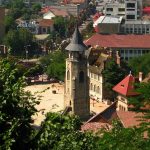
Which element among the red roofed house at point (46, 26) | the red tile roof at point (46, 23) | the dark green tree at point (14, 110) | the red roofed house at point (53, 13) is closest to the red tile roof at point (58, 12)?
the red roofed house at point (53, 13)

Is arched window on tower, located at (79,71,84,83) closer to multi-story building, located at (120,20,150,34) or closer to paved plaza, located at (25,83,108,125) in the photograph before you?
paved plaza, located at (25,83,108,125)

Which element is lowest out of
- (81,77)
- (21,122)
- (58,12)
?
(58,12)

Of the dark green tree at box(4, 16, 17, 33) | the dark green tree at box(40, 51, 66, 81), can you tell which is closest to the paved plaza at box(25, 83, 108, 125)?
the dark green tree at box(40, 51, 66, 81)

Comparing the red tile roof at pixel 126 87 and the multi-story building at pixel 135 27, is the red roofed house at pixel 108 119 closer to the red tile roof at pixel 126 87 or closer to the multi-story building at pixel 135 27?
the red tile roof at pixel 126 87

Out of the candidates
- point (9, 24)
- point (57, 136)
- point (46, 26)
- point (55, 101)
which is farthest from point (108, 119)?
point (46, 26)

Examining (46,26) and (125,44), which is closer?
(125,44)

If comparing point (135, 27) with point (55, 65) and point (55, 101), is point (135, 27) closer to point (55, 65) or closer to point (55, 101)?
point (55, 65)

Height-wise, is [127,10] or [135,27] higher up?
[127,10]
